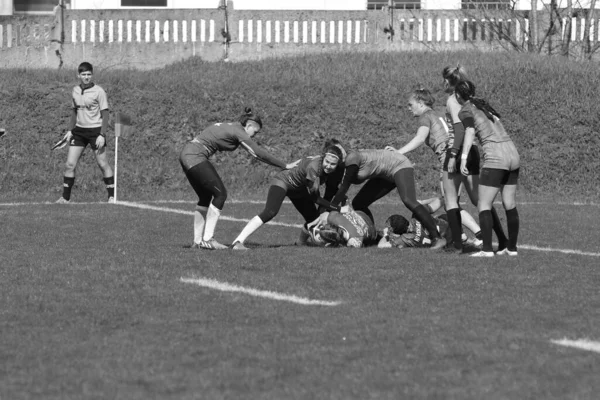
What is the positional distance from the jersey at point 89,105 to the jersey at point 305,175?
7.15 metres

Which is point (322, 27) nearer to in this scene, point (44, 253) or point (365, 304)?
point (44, 253)

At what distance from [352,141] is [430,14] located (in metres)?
5.44

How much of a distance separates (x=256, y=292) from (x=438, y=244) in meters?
4.02

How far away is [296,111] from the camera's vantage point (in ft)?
89.8

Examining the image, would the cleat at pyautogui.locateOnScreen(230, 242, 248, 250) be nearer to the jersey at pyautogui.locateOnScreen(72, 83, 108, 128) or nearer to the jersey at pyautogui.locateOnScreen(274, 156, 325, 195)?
the jersey at pyautogui.locateOnScreen(274, 156, 325, 195)

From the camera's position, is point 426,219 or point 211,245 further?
point 426,219

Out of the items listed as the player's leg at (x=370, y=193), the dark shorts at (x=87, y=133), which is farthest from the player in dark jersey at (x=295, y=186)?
the dark shorts at (x=87, y=133)

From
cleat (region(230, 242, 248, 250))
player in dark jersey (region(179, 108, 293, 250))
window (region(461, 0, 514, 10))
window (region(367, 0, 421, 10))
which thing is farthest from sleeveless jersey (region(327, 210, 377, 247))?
window (region(367, 0, 421, 10))

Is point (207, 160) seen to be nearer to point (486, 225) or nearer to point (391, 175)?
point (391, 175)

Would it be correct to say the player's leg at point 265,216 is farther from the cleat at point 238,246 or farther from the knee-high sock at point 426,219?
the knee-high sock at point 426,219

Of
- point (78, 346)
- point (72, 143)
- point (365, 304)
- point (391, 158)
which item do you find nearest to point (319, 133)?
point (72, 143)

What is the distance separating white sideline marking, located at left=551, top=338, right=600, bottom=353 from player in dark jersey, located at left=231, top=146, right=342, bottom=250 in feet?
18.0

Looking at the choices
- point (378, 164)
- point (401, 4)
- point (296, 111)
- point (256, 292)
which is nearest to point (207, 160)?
point (378, 164)

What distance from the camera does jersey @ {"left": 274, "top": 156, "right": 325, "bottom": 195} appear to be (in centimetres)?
1378
